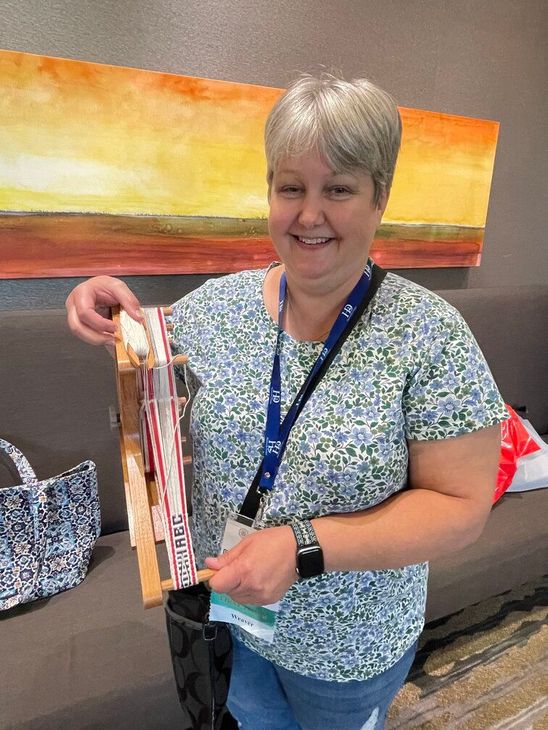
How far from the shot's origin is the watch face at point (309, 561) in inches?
27.0

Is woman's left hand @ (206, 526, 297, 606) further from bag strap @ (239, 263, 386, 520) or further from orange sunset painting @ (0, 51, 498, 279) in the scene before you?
orange sunset painting @ (0, 51, 498, 279)

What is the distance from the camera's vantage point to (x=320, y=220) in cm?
71

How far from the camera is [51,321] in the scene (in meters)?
1.57

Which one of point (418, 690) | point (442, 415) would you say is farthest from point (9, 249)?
point (418, 690)

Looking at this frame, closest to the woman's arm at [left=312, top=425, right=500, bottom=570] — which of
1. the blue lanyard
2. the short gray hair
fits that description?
the blue lanyard

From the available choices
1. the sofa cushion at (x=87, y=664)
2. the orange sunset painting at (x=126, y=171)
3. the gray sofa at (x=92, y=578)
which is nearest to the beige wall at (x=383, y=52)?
the orange sunset painting at (x=126, y=171)

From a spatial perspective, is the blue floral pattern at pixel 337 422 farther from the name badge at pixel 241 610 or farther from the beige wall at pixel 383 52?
the beige wall at pixel 383 52

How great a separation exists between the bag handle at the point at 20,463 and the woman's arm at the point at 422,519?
1.00 metres

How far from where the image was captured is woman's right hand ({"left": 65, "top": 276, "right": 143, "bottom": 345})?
0.79 meters

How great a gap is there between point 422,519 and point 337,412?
0.19 metres

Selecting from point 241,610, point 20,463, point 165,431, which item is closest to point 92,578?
point 20,463

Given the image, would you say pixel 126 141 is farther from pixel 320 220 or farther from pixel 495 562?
pixel 495 562

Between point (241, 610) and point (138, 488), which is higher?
point (138, 488)

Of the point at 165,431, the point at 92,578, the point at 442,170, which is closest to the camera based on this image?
the point at 165,431
